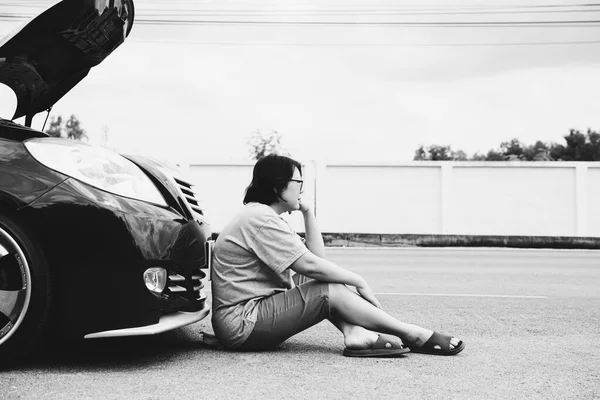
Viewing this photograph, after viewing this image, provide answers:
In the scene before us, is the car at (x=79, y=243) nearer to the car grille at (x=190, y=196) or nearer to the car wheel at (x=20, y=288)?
the car wheel at (x=20, y=288)

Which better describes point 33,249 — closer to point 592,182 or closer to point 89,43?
point 89,43

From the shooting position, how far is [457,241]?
18375 mm

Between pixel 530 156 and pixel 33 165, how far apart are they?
68.9m

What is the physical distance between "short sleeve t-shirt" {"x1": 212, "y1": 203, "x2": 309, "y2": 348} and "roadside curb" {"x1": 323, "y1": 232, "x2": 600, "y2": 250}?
14537mm

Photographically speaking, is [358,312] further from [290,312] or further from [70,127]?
[70,127]

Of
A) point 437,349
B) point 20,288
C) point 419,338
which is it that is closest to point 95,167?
point 20,288

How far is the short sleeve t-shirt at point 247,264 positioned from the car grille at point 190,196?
0.84ft

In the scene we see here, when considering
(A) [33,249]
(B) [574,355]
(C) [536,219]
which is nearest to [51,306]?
(A) [33,249]

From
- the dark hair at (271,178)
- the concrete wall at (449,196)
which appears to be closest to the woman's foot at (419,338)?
the dark hair at (271,178)

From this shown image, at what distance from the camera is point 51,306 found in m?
3.09

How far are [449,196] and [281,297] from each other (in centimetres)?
1701

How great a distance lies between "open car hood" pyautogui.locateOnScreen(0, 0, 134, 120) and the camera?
3428 mm

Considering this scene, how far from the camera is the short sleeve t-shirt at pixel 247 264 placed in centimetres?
357

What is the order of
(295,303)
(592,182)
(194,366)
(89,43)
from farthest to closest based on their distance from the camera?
(592,182) → (89,43) → (295,303) → (194,366)
